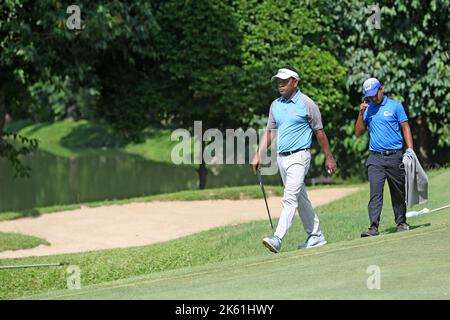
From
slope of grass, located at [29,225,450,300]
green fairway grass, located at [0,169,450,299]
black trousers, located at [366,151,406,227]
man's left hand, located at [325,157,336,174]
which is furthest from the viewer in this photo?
green fairway grass, located at [0,169,450,299]

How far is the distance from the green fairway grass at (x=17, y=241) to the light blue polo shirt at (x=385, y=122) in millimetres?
7551

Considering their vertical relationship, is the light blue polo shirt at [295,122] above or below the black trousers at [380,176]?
above

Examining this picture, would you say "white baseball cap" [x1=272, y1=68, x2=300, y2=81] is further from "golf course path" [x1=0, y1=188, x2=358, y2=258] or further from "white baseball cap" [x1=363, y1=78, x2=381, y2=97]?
"golf course path" [x1=0, y1=188, x2=358, y2=258]

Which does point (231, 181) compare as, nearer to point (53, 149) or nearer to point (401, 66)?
point (401, 66)

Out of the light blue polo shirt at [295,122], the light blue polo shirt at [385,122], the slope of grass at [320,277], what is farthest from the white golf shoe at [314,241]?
the light blue polo shirt at [385,122]

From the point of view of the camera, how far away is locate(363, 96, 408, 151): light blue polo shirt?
1443cm

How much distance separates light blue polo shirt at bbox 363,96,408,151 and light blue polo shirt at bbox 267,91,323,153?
1.13 m

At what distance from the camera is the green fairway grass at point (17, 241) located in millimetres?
19516

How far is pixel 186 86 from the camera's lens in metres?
30.4

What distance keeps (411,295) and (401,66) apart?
19.3 metres

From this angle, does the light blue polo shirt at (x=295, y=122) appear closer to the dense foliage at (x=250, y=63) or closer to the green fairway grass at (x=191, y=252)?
the green fairway grass at (x=191, y=252)

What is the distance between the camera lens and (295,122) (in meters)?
13.5

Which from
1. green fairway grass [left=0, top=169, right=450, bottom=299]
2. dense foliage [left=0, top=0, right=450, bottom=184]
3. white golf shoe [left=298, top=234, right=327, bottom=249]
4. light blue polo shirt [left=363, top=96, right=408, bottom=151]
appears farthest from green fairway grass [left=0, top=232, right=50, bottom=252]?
light blue polo shirt [left=363, top=96, right=408, bottom=151]

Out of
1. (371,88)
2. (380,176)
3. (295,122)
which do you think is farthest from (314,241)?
(371,88)
